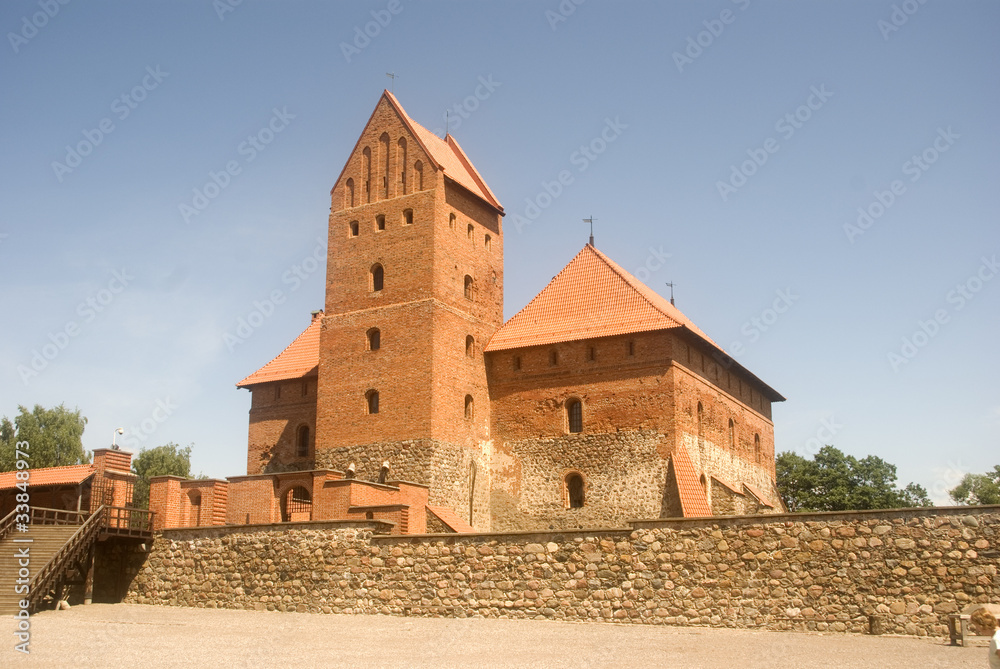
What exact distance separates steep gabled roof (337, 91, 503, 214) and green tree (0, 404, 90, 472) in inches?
931

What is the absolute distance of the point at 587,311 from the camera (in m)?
28.5

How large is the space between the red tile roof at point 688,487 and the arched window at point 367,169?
1235 centimetres

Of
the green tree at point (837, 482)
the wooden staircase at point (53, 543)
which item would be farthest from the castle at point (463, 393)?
the green tree at point (837, 482)

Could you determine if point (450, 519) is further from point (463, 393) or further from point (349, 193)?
point (349, 193)

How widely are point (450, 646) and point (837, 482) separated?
36337mm

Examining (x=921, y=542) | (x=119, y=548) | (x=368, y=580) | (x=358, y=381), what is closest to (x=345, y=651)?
(x=368, y=580)

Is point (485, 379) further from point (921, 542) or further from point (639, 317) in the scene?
point (921, 542)

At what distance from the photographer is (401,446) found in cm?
2620

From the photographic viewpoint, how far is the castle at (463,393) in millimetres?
25141

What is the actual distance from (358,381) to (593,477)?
737 cm

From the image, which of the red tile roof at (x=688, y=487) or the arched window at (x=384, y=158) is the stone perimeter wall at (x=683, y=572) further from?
the arched window at (x=384, y=158)

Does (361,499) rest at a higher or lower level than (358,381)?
lower

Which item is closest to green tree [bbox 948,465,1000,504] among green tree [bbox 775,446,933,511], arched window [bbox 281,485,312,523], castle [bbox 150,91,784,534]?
green tree [bbox 775,446,933,511]

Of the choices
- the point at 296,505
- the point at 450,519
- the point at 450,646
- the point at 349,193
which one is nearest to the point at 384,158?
the point at 349,193
